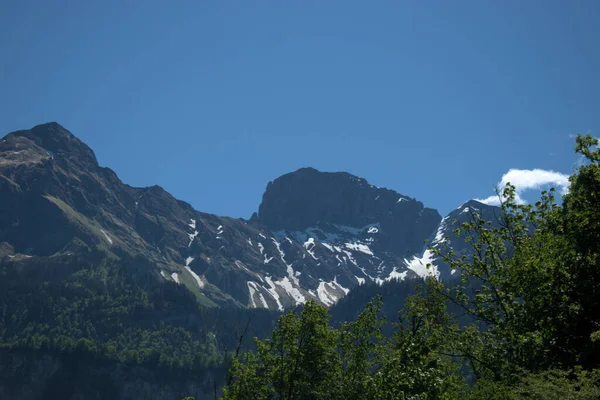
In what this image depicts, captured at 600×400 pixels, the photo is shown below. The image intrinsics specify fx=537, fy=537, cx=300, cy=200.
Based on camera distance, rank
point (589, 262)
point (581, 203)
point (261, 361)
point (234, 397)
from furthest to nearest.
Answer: point (261, 361) < point (234, 397) < point (581, 203) < point (589, 262)

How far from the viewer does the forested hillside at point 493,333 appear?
89.7ft

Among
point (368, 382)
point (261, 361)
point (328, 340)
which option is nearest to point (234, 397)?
point (261, 361)

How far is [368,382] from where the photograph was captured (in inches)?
1277

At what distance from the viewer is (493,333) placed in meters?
33.4

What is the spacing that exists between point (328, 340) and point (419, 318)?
26.8ft

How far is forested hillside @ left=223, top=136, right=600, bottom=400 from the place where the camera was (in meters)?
27.3

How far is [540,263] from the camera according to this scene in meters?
27.8

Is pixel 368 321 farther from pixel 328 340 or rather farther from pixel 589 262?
pixel 589 262

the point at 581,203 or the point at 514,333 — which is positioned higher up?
the point at 581,203

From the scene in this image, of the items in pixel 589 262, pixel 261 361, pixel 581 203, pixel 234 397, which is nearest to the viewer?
pixel 589 262

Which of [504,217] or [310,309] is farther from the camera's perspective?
[310,309]

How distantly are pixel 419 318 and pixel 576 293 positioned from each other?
15.4 metres

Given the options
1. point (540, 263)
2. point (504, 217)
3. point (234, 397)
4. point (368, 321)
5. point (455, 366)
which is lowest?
point (234, 397)

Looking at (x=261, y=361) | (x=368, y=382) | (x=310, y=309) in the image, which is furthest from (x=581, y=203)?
(x=261, y=361)
